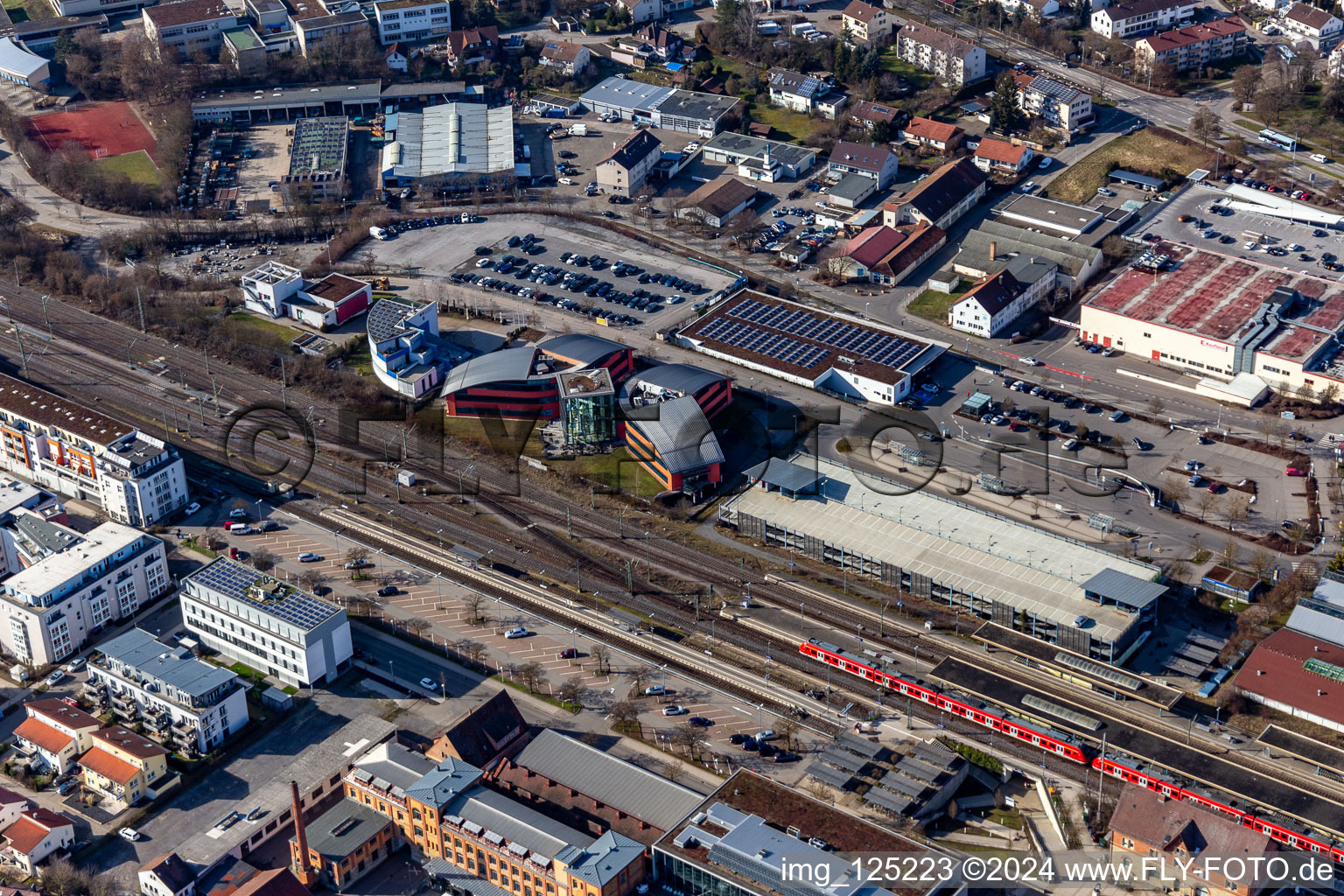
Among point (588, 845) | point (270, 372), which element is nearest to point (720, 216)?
point (270, 372)

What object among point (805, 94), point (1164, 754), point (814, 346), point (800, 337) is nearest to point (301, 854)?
point (1164, 754)

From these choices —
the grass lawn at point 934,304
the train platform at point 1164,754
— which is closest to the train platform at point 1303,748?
the train platform at point 1164,754

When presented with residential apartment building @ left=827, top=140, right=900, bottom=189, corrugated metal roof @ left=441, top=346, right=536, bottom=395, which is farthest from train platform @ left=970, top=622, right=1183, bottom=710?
residential apartment building @ left=827, top=140, right=900, bottom=189

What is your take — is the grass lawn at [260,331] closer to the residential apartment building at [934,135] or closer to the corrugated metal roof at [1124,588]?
the residential apartment building at [934,135]

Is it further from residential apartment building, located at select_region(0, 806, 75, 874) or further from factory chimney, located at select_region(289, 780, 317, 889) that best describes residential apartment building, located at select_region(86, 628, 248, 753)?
factory chimney, located at select_region(289, 780, 317, 889)

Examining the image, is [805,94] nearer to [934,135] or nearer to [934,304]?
[934,135]

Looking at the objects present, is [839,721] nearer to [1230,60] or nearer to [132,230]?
[132,230]
